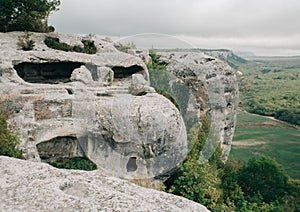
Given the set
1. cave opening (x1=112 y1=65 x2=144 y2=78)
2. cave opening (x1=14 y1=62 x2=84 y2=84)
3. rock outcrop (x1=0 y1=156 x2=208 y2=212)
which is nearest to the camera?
rock outcrop (x1=0 y1=156 x2=208 y2=212)

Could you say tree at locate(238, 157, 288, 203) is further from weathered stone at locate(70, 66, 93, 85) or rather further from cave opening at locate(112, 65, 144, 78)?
weathered stone at locate(70, 66, 93, 85)

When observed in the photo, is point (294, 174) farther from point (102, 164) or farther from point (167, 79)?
point (102, 164)

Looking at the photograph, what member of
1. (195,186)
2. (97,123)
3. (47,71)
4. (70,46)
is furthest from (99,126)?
(70,46)

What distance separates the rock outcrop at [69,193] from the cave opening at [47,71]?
10984 millimetres

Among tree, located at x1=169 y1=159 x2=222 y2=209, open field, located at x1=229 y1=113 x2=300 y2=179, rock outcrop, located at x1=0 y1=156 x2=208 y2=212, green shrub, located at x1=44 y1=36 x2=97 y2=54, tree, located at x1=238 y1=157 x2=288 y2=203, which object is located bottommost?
open field, located at x1=229 y1=113 x2=300 y2=179

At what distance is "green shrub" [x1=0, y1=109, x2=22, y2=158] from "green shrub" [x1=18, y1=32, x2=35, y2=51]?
21.8 ft

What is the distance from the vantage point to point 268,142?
140ft

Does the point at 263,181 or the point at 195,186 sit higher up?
the point at 195,186

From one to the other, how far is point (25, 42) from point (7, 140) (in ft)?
26.8

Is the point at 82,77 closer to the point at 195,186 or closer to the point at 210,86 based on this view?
the point at 195,186

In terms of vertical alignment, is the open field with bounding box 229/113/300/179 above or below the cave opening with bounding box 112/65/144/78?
below

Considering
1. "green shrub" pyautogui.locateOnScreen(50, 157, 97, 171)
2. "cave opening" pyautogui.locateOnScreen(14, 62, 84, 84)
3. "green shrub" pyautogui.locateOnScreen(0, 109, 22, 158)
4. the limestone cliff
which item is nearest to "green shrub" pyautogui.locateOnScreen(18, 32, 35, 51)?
"cave opening" pyautogui.locateOnScreen(14, 62, 84, 84)

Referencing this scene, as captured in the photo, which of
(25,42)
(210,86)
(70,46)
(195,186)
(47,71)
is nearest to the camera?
(195,186)

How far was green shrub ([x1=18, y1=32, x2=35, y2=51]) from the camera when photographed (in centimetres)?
1642
